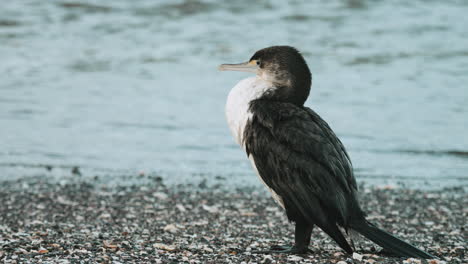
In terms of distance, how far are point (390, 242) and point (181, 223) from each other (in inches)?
93.8

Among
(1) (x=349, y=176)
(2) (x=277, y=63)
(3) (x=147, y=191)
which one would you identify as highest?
(2) (x=277, y=63)

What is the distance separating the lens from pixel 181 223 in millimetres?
6621

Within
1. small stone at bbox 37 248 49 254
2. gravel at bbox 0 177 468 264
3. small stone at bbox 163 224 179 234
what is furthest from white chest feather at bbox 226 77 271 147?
small stone at bbox 37 248 49 254

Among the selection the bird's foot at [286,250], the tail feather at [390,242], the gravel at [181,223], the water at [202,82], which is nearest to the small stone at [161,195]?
the gravel at [181,223]

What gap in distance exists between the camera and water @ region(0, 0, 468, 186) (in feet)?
30.8

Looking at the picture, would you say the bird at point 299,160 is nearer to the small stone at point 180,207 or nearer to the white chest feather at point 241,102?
the white chest feather at point 241,102

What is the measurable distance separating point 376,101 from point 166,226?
668cm

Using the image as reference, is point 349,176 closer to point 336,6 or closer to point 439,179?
point 439,179

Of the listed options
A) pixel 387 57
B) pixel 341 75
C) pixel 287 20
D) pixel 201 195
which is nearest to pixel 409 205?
pixel 201 195

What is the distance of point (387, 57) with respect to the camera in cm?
1585

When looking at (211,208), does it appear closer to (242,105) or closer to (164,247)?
(164,247)

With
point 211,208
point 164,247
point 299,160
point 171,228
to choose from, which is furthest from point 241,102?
point 211,208

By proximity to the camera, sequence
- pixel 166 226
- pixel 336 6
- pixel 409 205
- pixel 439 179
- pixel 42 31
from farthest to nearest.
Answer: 1. pixel 336 6
2. pixel 42 31
3. pixel 439 179
4. pixel 409 205
5. pixel 166 226

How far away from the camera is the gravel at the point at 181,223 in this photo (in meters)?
5.01
